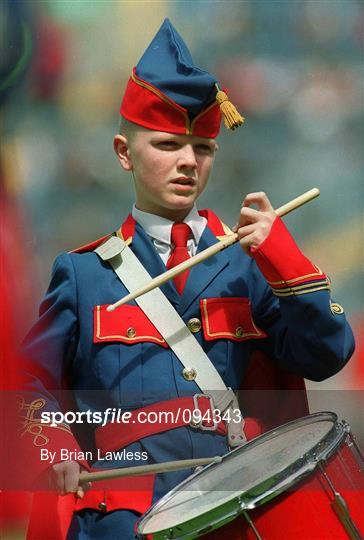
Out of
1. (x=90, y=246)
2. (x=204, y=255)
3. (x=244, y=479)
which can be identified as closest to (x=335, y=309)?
(x=204, y=255)

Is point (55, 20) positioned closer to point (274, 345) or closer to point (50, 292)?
point (50, 292)

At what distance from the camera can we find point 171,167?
2518mm

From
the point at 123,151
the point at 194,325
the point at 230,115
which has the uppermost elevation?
the point at 230,115

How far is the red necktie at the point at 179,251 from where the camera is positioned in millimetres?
2542

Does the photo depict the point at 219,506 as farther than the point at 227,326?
No

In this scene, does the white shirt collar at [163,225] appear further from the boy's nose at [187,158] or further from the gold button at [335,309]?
the gold button at [335,309]

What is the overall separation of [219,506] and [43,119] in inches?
41.8

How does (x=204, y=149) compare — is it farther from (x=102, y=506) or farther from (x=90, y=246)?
(x=102, y=506)

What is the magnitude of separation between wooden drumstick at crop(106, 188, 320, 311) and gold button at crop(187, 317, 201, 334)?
10 centimetres

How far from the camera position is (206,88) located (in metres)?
2.54

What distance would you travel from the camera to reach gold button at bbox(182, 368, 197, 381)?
2.46m

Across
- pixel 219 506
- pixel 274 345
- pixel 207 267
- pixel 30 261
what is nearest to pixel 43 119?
pixel 30 261

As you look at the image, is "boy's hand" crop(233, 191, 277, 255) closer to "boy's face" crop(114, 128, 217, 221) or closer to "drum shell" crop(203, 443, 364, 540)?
"boy's face" crop(114, 128, 217, 221)

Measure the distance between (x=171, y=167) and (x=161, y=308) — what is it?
0.27 m
